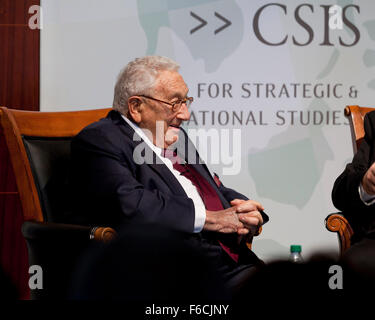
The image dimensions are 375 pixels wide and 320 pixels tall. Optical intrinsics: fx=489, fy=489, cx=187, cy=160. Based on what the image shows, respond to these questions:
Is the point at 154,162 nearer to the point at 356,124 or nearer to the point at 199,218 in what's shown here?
the point at 199,218

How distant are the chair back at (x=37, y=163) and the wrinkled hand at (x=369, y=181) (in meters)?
1.14

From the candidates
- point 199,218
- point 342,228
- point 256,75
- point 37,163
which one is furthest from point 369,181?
point 256,75

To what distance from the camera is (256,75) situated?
3068 mm

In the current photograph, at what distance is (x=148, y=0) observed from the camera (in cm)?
304

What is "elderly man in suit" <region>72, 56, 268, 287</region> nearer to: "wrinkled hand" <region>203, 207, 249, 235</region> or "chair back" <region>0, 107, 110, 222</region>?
"wrinkled hand" <region>203, 207, 249, 235</region>

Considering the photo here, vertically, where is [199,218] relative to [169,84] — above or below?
below

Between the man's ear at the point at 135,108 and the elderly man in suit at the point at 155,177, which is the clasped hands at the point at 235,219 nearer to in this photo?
the elderly man in suit at the point at 155,177

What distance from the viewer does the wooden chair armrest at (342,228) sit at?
209 cm

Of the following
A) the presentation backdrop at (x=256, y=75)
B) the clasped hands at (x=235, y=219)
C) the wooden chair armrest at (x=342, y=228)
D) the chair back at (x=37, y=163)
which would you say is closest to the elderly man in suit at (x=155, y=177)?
the clasped hands at (x=235, y=219)

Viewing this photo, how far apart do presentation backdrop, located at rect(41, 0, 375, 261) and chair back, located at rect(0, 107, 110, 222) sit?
91 centimetres

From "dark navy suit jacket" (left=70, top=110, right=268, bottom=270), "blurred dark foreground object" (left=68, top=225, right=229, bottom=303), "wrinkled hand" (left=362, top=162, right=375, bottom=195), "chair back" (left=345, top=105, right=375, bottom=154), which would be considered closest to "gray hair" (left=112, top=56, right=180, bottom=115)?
"dark navy suit jacket" (left=70, top=110, right=268, bottom=270)

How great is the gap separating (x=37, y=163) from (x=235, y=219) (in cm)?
86
